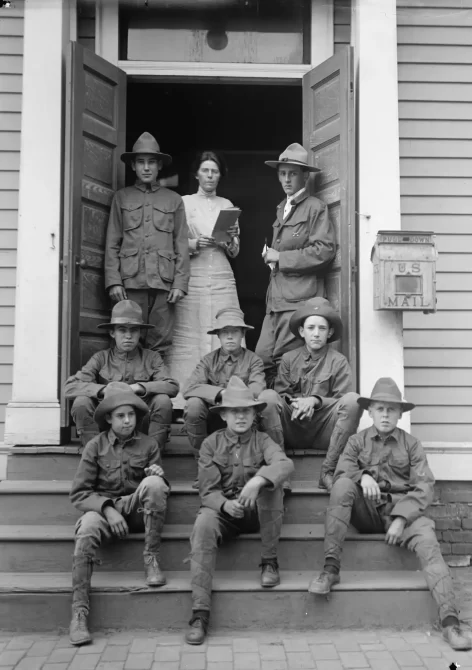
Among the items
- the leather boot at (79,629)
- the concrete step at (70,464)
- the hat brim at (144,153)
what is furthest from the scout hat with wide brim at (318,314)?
the leather boot at (79,629)

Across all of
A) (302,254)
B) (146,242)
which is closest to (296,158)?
(302,254)

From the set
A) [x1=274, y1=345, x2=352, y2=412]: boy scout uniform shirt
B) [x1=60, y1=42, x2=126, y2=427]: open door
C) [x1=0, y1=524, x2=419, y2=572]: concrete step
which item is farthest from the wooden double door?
[x1=0, y1=524, x2=419, y2=572]: concrete step

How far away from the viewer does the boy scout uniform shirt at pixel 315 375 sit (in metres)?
4.99

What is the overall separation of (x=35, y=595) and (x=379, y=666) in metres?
1.79

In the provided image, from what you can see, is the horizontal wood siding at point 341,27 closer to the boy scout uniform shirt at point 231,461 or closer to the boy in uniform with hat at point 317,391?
the boy in uniform with hat at point 317,391

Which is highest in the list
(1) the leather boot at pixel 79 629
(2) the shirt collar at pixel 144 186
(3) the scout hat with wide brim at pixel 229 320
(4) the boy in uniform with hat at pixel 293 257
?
(2) the shirt collar at pixel 144 186

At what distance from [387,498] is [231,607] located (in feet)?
3.51

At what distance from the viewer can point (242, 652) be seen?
364 cm

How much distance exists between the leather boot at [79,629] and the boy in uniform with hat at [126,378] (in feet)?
3.90

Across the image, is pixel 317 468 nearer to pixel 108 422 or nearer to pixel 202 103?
pixel 108 422

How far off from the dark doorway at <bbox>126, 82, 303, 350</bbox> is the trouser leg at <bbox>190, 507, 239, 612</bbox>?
4.62m

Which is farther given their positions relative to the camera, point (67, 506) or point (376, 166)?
point (376, 166)

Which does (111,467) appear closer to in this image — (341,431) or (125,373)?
(125,373)

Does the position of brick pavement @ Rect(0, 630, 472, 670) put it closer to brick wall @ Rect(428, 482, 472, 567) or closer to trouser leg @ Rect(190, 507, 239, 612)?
trouser leg @ Rect(190, 507, 239, 612)
